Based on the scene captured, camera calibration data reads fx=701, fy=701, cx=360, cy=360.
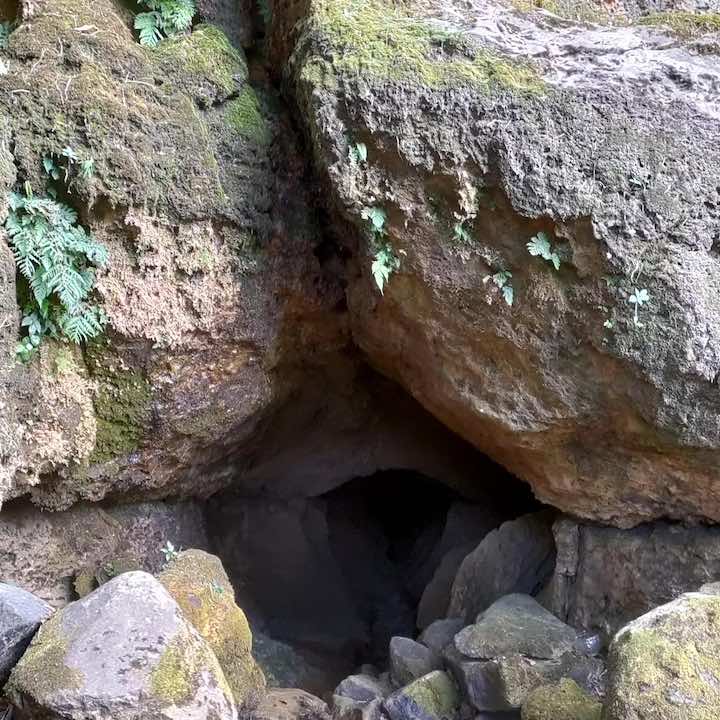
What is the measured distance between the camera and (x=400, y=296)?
392cm

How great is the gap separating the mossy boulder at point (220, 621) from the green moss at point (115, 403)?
75 centimetres

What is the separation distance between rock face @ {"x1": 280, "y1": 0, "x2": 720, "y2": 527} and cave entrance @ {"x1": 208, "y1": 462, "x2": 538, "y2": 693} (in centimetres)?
256

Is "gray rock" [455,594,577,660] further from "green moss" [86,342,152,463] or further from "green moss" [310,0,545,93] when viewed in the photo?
"green moss" [310,0,545,93]

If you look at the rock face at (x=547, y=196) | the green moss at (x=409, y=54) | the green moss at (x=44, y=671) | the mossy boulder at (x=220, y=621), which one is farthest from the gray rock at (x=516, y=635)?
the green moss at (x=409, y=54)

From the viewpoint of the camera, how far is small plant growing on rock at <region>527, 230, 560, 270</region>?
342cm

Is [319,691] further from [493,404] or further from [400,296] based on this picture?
[400,296]

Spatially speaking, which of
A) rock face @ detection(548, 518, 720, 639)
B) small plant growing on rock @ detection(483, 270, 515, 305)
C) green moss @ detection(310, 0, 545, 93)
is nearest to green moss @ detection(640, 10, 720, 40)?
green moss @ detection(310, 0, 545, 93)

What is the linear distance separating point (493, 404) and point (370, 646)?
328cm

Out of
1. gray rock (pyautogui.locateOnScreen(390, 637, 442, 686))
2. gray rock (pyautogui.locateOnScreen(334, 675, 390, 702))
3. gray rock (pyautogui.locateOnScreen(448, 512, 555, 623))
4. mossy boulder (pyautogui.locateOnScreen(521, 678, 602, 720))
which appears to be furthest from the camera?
gray rock (pyautogui.locateOnScreen(448, 512, 555, 623))

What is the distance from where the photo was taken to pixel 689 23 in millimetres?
3738

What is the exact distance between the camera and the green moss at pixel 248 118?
148 inches

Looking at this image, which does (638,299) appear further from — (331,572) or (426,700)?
(331,572)

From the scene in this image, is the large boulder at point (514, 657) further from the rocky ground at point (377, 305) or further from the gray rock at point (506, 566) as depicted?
the gray rock at point (506, 566)

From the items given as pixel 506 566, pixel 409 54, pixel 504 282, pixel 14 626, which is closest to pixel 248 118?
pixel 409 54
